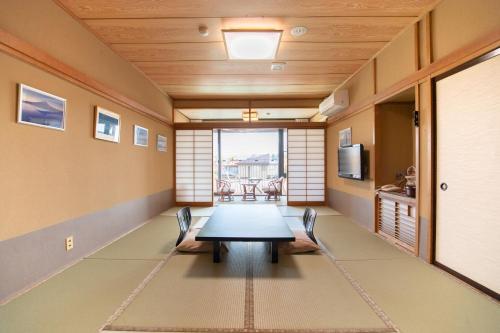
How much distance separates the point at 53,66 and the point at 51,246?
67.0 inches

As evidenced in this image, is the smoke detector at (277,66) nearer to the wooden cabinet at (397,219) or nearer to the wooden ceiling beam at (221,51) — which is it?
the wooden ceiling beam at (221,51)

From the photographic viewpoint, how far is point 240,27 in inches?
106

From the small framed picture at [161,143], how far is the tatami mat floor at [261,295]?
260 centimetres

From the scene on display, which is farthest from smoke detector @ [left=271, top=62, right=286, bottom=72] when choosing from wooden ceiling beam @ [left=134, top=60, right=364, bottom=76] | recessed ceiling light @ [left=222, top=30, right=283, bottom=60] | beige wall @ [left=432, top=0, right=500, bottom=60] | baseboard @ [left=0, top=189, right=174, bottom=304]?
baseboard @ [left=0, top=189, right=174, bottom=304]

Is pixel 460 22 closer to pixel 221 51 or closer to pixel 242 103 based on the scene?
pixel 221 51

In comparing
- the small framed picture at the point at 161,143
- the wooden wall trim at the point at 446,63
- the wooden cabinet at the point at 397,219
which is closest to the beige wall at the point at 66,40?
the small framed picture at the point at 161,143

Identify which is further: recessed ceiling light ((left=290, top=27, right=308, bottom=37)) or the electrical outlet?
recessed ceiling light ((left=290, top=27, right=308, bottom=37))

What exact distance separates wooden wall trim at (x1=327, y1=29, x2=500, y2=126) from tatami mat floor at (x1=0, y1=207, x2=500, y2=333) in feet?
6.47

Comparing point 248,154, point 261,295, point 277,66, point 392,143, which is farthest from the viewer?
point 248,154

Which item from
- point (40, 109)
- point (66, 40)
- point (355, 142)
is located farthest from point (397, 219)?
point (66, 40)

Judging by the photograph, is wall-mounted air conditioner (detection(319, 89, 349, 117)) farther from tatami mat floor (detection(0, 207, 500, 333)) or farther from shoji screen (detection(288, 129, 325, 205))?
tatami mat floor (detection(0, 207, 500, 333))

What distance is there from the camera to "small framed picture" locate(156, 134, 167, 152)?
4918 millimetres

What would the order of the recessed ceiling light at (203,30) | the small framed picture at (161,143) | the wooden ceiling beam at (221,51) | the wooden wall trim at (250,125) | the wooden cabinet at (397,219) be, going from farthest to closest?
the wooden wall trim at (250,125), the small framed picture at (161,143), the wooden ceiling beam at (221,51), the wooden cabinet at (397,219), the recessed ceiling light at (203,30)

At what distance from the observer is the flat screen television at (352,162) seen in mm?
3791
